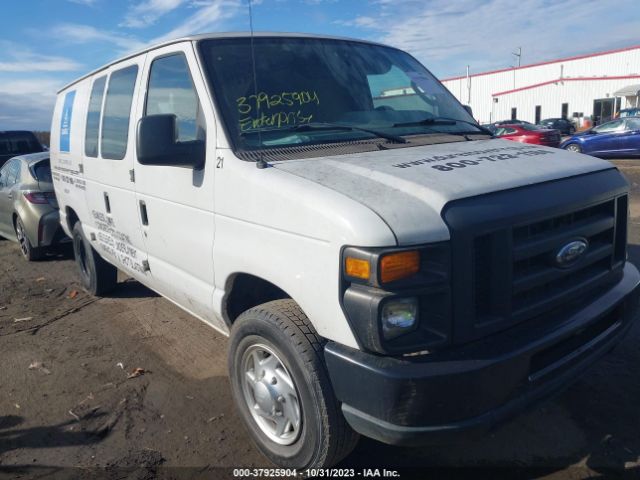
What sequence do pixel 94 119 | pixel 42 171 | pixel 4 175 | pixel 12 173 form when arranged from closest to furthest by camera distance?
pixel 94 119 < pixel 42 171 < pixel 12 173 < pixel 4 175

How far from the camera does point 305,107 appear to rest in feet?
10.4

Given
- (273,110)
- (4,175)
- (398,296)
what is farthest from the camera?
→ (4,175)

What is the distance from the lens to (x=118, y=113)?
4148mm

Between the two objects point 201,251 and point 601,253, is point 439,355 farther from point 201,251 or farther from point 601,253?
point 201,251

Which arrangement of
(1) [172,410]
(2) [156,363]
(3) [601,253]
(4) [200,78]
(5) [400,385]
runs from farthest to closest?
(2) [156,363], (1) [172,410], (4) [200,78], (3) [601,253], (5) [400,385]

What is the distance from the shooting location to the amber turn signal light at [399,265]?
2059mm

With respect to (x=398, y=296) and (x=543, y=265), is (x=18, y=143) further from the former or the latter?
(x=543, y=265)

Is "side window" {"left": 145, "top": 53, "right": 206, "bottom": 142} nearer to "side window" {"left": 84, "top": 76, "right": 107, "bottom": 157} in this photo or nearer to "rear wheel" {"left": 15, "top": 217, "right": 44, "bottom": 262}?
"side window" {"left": 84, "top": 76, "right": 107, "bottom": 157}

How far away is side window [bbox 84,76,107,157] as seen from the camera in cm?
457

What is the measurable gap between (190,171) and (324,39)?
139 centimetres

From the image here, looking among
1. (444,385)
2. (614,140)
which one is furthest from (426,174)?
(614,140)

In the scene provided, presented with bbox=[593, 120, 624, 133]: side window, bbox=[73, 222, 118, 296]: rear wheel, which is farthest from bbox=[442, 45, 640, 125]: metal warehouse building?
bbox=[73, 222, 118, 296]: rear wheel

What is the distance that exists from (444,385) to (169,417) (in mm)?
2072

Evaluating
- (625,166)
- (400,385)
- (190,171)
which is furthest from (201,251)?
(625,166)
